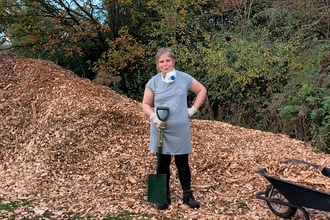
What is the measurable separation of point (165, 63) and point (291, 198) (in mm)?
1577

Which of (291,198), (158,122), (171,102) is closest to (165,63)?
(171,102)

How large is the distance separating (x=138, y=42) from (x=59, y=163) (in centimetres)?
483

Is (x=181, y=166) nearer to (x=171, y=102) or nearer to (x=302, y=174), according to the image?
(x=171, y=102)

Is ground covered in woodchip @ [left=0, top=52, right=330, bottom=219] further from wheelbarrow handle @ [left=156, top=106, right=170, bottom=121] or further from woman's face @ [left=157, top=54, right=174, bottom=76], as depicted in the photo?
woman's face @ [left=157, top=54, right=174, bottom=76]

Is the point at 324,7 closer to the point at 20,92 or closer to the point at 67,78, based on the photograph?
the point at 67,78

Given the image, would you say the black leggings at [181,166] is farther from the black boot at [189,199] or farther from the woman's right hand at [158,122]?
the woman's right hand at [158,122]

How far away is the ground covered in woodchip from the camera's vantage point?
142 inches

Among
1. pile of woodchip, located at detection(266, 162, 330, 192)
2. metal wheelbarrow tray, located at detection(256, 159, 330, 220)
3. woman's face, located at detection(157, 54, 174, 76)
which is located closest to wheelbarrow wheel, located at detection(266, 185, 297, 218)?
metal wheelbarrow tray, located at detection(256, 159, 330, 220)

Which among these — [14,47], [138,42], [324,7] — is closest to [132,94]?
[138,42]

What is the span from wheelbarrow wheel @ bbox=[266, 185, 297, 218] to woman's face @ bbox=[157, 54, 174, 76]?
1429 mm

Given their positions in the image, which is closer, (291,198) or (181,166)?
(291,198)

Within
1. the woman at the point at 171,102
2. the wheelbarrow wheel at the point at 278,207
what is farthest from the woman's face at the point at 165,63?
the wheelbarrow wheel at the point at 278,207

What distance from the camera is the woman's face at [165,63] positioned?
10.7 ft

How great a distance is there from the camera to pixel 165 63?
128 inches
